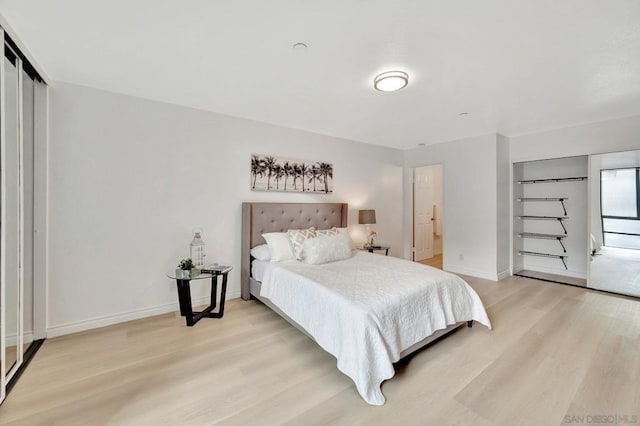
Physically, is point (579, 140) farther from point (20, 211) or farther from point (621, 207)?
point (20, 211)

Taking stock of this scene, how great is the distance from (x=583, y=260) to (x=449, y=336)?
352 centimetres

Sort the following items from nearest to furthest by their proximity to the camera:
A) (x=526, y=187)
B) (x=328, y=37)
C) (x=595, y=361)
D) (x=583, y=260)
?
(x=328, y=37) < (x=595, y=361) < (x=583, y=260) < (x=526, y=187)

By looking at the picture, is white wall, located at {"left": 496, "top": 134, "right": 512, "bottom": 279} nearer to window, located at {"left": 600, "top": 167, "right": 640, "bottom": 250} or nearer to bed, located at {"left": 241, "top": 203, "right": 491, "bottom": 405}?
window, located at {"left": 600, "top": 167, "right": 640, "bottom": 250}

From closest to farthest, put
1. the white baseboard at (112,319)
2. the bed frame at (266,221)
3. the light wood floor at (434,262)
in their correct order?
1. the white baseboard at (112,319)
2. the bed frame at (266,221)
3. the light wood floor at (434,262)

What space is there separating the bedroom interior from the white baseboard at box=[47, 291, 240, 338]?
0.02m

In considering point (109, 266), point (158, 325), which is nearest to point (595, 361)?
point (158, 325)

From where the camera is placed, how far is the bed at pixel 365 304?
5.71ft

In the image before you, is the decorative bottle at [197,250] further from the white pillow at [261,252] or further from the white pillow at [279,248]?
the white pillow at [279,248]

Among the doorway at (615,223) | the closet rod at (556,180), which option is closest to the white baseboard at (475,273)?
the doorway at (615,223)

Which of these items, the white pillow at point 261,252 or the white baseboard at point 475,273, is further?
the white baseboard at point 475,273

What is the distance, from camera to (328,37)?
1.84m

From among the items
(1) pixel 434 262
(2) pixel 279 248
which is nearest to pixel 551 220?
(1) pixel 434 262

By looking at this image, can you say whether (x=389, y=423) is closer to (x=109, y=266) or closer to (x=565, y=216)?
(x=109, y=266)

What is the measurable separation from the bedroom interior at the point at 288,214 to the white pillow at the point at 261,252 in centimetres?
4
